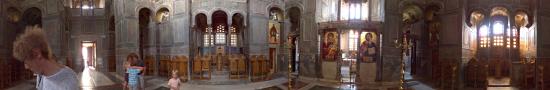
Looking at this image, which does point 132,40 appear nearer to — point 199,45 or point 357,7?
point 199,45

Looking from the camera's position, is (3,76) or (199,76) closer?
(3,76)

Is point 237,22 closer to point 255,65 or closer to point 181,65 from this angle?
point 255,65

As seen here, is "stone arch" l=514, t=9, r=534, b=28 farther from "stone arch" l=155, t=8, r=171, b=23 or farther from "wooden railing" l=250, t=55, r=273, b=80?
"stone arch" l=155, t=8, r=171, b=23

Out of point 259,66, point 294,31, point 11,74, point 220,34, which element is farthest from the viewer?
point 294,31

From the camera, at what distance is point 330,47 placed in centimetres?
1911

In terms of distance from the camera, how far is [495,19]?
20875 millimetres

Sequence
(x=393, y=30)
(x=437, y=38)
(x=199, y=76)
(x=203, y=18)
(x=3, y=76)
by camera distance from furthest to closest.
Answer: (x=203, y=18) < (x=437, y=38) < (x=199, y=76) < (x=393, y=30) < (x=3, y=76)

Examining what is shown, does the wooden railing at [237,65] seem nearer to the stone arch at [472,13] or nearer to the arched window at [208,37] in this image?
the arched window at [208,37]

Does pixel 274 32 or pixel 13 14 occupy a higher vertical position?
pixel 13 14

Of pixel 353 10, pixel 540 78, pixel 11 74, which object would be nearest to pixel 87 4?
pixel 11 74

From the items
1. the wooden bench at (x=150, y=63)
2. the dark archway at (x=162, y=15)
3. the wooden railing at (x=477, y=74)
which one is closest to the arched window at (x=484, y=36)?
the wooden railing at (x=477, y=74)

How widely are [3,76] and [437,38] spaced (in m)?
20.3

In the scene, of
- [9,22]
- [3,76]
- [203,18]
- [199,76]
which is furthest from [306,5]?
[9,22]

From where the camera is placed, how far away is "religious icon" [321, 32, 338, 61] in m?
18.9
